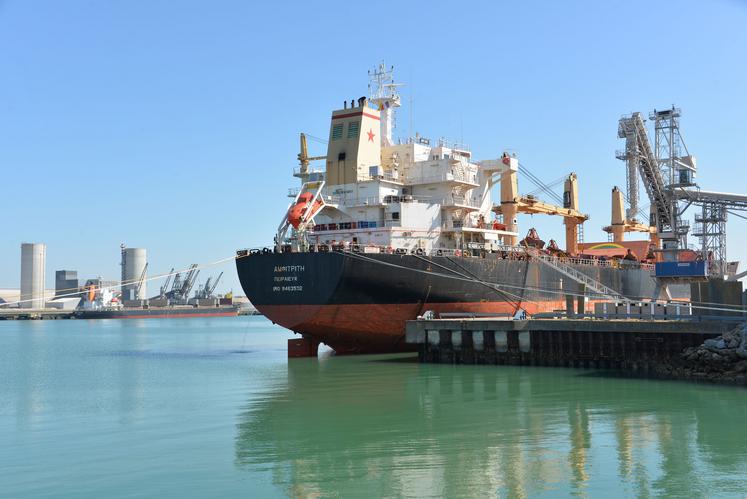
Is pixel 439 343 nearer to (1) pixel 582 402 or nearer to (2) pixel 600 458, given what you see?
(1) pixel 582 402

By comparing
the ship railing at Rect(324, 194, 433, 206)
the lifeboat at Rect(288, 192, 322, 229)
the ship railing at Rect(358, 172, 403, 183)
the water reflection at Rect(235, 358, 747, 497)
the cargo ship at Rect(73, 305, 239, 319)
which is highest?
the ship railing at Rect(358, 172, 403, 183)

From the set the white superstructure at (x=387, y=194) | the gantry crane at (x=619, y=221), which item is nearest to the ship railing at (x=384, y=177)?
the white superstructure at (x=387, y=194)

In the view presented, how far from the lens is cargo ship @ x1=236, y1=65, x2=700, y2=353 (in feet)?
89.8

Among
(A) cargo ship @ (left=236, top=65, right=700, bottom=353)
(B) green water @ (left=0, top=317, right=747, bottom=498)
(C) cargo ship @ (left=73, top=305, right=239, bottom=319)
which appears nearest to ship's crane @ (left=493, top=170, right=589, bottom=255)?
(A) cargo ship @ (left=236, top=65, right=700, bottom=353)

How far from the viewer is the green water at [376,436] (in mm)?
11156

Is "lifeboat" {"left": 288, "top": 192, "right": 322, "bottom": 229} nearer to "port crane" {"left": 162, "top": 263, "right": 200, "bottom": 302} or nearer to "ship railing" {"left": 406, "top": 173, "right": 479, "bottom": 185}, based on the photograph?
"ship railing" {"left": 406, "top": 173, "right": 479, "bottom": 185}

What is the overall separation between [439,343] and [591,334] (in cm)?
557

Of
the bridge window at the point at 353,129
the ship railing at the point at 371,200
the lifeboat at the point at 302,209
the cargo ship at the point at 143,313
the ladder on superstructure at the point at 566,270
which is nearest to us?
the lifeboat at the point at 302,209

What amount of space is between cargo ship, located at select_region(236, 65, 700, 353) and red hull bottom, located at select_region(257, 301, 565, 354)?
5 centimetres

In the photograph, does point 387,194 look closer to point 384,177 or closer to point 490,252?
point 384,177

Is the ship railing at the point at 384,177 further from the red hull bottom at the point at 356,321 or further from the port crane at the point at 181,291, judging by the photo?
the port crane at the point at 181,291

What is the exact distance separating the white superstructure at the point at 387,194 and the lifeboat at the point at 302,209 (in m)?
0.05

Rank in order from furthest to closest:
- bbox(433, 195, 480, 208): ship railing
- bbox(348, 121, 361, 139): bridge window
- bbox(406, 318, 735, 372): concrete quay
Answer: bbox(433, 195, 480, 208): ship railing < bbox(348, 121, 361, 139): bridge window < bbox(406, 318, 735, 372): concrete quay

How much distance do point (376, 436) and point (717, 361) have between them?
1170 cm
